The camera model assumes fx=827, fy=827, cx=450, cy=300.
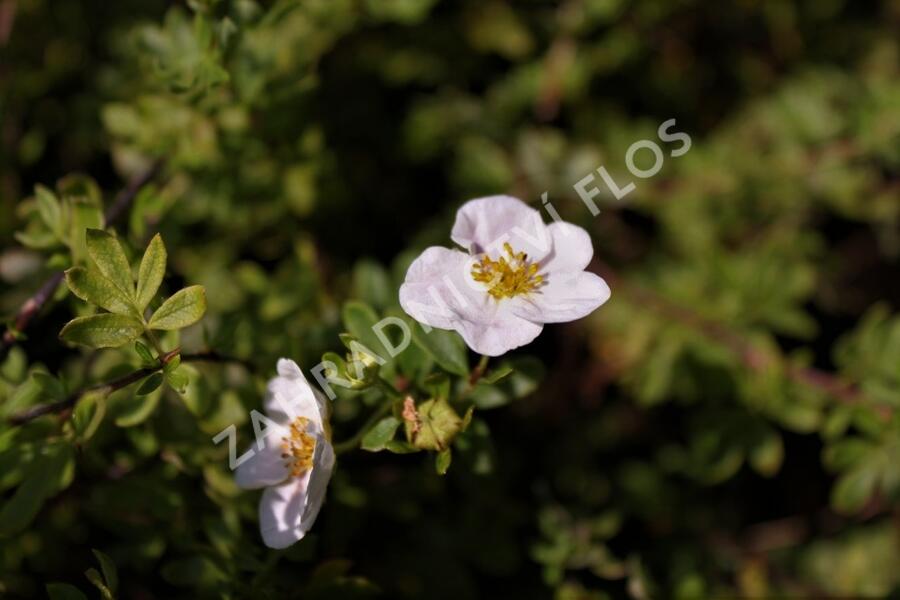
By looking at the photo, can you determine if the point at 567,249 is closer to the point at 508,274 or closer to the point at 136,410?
the point at 508,274

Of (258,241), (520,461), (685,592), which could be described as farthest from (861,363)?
(258,241)

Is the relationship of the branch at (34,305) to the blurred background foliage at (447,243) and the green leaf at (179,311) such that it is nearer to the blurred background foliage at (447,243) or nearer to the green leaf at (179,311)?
the blurred background foliage at (447,243)

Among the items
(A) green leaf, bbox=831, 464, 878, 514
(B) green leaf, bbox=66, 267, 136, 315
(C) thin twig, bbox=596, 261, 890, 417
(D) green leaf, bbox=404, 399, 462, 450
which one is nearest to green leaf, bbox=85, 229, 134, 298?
(B) green leaf, bbox=66, 267, 136, 315

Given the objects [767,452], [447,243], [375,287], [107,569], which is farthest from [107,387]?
[767,452]

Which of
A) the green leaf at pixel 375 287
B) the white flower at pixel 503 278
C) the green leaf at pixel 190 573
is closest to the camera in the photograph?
the white flower at pixel 503 278

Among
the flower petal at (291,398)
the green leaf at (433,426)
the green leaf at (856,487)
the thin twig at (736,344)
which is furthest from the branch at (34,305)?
the green leaf at (856,487)

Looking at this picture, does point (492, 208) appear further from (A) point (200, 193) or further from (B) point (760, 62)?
(B) point (760, 62)

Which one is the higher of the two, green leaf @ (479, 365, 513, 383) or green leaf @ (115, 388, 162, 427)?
Result: green leaf @ (115, 388, 162, 427)

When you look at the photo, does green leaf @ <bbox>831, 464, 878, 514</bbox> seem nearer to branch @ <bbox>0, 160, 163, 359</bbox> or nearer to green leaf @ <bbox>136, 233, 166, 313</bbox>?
green leaf @ <bbox>136, 233, 166, 313</bbox>
